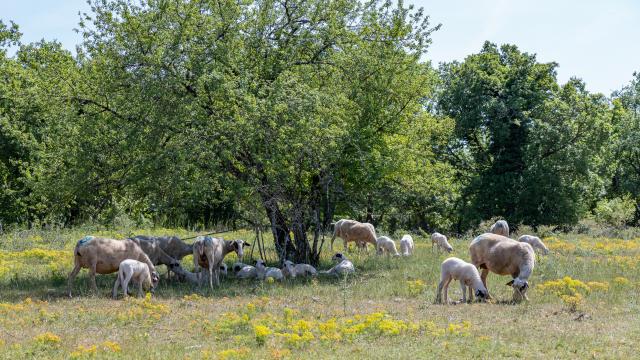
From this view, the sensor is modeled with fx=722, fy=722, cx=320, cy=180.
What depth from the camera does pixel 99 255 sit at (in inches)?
731

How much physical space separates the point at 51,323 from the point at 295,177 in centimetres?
954

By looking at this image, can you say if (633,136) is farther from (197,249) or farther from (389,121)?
(197,249)

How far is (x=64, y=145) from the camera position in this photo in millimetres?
20703

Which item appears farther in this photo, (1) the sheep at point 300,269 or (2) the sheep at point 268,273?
(1) the sheep at point 300,269

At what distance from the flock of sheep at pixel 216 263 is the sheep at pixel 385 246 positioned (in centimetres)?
284

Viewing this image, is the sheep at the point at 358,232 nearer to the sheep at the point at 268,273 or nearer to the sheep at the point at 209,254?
the sheep at the point at 268,273

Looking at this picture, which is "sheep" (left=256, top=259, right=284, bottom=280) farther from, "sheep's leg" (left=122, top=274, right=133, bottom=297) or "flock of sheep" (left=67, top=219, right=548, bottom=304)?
"sheep's leg" (left=122, top=274, right=133, bottom=297)

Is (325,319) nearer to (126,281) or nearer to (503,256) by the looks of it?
(503,256)

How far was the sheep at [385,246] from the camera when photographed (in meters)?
26.3

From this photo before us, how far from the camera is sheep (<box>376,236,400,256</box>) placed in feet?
86.2

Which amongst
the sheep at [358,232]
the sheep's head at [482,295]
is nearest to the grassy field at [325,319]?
the sheep's head at [482,295]

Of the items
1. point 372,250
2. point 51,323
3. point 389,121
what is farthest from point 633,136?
point 51,323

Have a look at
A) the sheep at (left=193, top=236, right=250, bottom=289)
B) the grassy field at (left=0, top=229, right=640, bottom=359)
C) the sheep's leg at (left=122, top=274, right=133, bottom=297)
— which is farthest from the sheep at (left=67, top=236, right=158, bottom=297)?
the sheep at (left=193, top=236, right=250, bottom=289)

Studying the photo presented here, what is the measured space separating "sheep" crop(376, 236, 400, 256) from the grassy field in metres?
3.87
